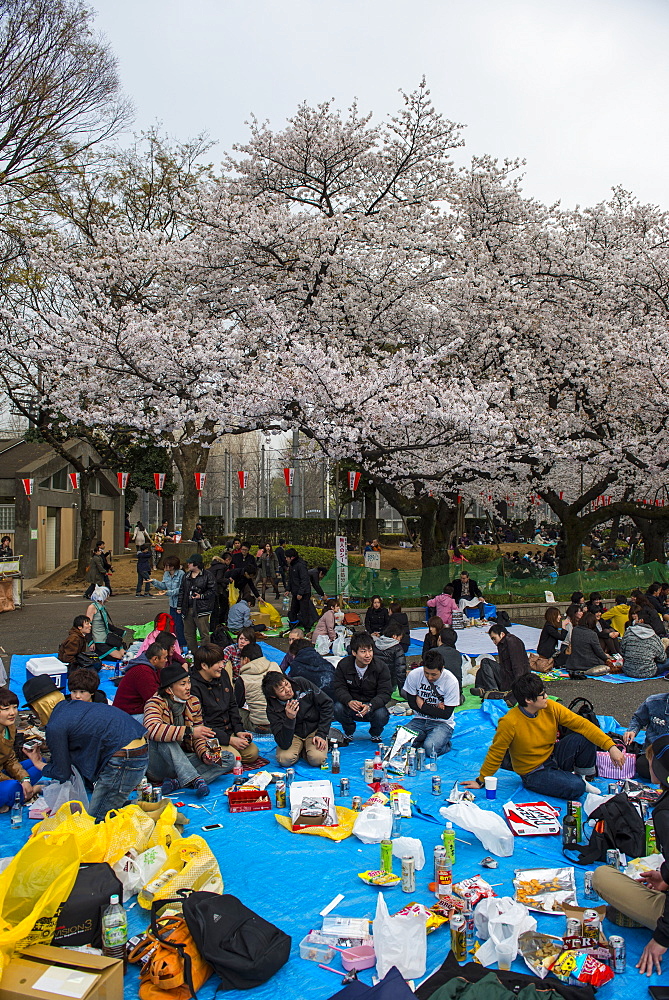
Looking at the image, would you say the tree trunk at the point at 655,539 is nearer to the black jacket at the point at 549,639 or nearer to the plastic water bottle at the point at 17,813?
the black jacket at the point at 549,639

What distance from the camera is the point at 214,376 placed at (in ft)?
51.9

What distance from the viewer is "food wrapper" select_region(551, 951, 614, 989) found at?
12.8ft

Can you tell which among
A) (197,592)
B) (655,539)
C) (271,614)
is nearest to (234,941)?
(197,592)

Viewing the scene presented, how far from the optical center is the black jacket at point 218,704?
720 centimetres

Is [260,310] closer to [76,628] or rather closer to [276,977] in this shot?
[76,628]

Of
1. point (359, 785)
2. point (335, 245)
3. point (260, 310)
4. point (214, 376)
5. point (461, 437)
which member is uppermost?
point (335, 245)

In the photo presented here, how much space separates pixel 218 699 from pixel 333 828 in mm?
1892

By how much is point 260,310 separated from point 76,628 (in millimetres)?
9163

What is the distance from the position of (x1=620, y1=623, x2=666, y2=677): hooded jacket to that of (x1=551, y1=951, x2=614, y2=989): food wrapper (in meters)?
8.56

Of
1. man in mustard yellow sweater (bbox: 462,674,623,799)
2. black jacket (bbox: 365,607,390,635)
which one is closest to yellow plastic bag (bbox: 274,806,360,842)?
man in mustard yellow sweater (bbox: 462,674,623,799)

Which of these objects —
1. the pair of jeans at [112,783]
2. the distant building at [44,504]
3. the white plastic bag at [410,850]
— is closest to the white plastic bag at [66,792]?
the pair of jeans at [112,783]

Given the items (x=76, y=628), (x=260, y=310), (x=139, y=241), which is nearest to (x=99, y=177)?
(x=139, y=241)

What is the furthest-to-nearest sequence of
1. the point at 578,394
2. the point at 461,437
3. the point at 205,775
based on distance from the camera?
the point at 578,394
the point at 461,437
the point at 205,775

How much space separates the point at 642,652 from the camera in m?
11.9
